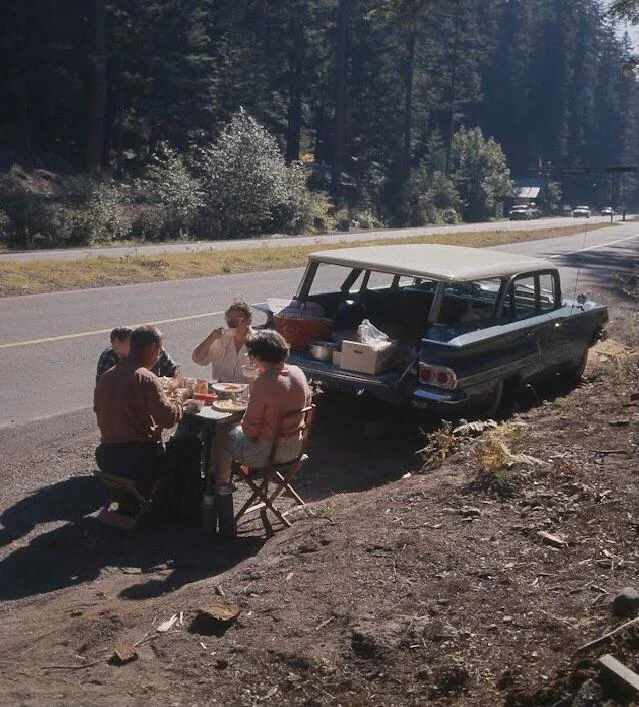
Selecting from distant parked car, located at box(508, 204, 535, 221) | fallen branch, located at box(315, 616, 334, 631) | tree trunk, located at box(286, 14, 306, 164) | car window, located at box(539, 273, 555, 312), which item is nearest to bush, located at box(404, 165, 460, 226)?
tree trunk, located at box(286, 14, 306, 164)

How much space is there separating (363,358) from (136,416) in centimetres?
236

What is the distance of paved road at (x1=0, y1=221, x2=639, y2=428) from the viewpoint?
9812mm

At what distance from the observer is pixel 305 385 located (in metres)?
6.29

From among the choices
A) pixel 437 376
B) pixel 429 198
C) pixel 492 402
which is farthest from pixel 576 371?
pixel 429 198

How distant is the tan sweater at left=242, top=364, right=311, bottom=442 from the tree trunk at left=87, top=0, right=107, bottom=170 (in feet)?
126

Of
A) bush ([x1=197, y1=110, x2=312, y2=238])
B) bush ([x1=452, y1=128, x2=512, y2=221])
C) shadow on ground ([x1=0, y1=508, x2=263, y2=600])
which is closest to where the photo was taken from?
shadow on ground ([x1=0, y1=508, x2=263, y2=600])

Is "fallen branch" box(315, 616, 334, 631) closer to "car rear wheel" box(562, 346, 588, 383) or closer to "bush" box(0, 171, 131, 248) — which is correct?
"car rear wheel" box(562, 346, 588, 383)

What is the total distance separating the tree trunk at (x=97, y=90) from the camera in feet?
141

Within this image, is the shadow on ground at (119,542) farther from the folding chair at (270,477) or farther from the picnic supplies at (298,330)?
the picnic supplies at (298,330)

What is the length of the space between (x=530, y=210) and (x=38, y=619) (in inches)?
3522

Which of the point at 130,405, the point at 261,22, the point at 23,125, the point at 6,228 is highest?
the point at 261,22

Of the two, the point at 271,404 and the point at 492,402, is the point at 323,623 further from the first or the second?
the point at 492,402

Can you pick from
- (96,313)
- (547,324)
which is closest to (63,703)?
(547,324)

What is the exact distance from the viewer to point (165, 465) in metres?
6.24
